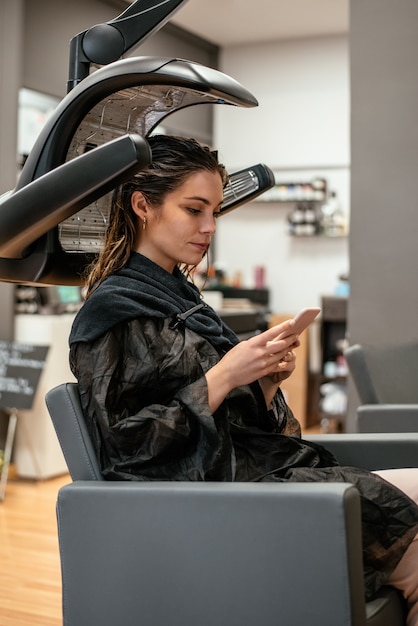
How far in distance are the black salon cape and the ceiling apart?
4702mm

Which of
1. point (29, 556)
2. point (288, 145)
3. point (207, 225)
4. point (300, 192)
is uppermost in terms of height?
point (288, 145)

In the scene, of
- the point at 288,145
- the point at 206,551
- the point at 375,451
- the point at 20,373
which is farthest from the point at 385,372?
the point at 288,145

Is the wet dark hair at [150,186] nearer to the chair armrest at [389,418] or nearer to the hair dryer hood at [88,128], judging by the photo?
the hair dryer hood at [88,128]

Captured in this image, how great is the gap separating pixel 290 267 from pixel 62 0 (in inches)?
113

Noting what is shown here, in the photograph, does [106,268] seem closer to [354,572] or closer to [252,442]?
[252,442]

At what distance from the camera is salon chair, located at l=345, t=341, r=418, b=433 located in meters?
3.07

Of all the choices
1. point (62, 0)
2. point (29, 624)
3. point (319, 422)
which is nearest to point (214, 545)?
point (29, 624)

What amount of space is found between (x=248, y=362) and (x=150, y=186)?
0.45 m

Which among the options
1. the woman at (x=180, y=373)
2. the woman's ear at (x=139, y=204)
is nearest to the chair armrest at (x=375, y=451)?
the woman at (x=180, y=373)

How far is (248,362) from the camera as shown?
5.43 ft

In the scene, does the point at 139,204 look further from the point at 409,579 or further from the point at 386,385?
the point at 386,385

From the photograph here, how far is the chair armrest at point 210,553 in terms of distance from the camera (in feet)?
4.87

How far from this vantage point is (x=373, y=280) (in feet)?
13.8

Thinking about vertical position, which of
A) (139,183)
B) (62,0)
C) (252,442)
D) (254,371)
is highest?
(62,0)
